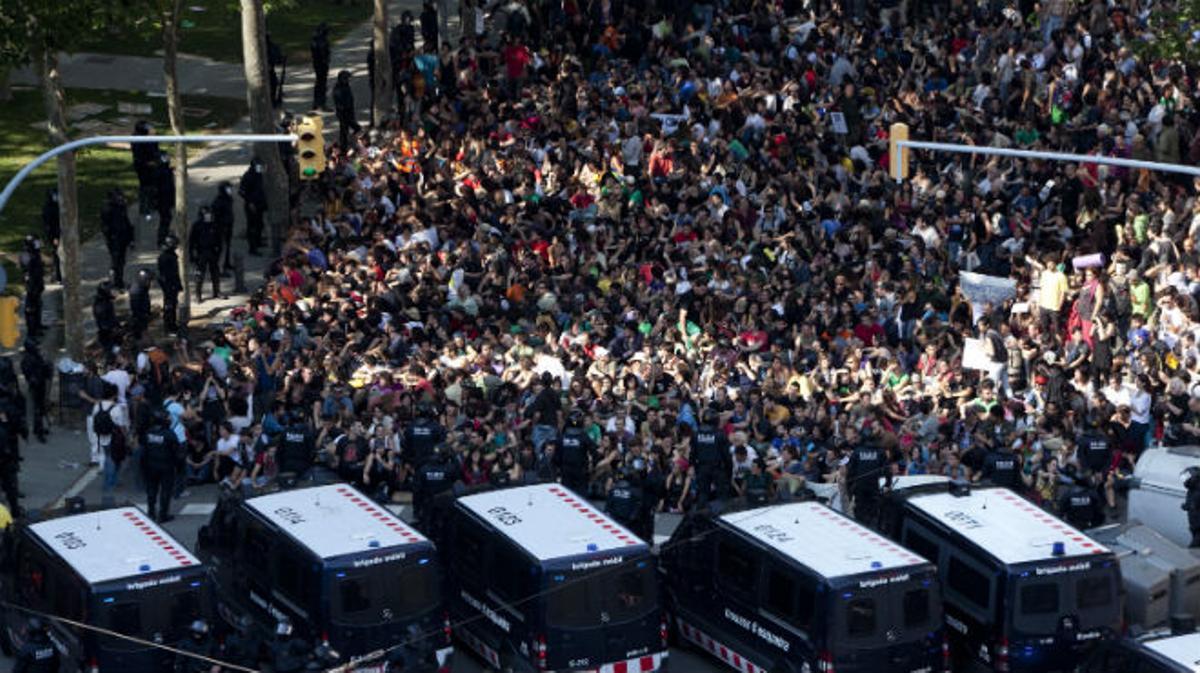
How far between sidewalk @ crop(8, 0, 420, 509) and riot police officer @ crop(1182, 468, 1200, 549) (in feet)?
48.1

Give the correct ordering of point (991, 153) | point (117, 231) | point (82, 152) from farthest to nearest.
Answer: point (82, 152) → point (117, 231) → point (991, 153)

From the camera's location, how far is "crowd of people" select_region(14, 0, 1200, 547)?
33.0 m

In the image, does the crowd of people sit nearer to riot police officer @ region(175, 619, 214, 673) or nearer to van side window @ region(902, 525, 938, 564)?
van side window @ region(902, 525, 938, 564)

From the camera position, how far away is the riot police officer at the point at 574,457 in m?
32.6

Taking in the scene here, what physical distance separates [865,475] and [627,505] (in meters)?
3.11

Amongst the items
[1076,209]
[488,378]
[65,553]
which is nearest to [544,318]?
[488,378]

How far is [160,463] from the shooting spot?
32.5 meters

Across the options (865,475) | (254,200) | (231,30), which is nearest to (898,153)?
(865,475)

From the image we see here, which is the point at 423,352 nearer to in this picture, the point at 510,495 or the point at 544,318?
the point at 544,318

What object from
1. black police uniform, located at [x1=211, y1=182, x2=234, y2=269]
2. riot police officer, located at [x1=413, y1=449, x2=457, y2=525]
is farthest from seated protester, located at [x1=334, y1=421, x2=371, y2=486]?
black police uniform, located at [x1=211, y1=182, x2=234, y2=269]

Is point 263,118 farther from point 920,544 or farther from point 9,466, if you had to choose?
point 920,544

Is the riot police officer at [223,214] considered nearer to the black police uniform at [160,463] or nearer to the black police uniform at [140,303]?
the black police uniform at [140,303]

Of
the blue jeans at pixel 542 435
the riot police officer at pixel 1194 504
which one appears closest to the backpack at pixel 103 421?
the blue jeans at pixel 542 435

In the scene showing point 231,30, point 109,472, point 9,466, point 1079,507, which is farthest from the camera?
point 231,30
